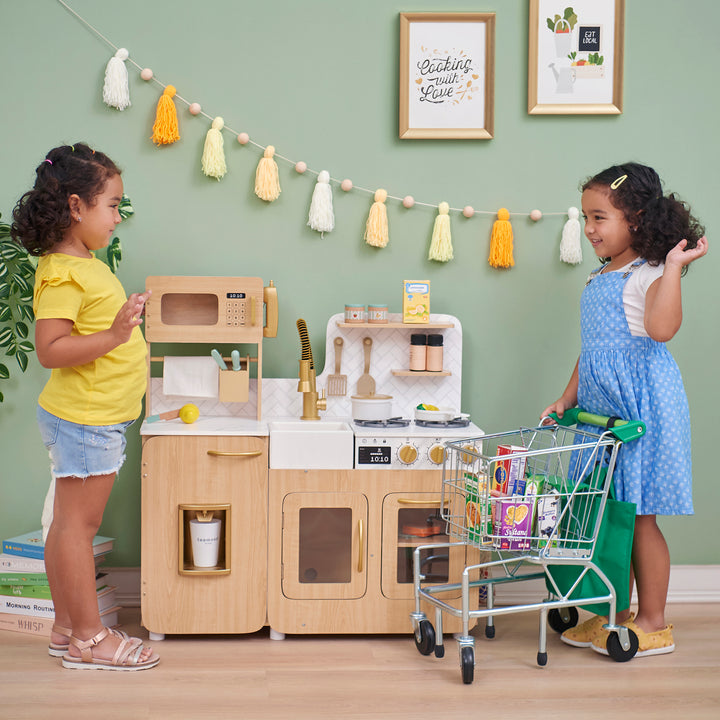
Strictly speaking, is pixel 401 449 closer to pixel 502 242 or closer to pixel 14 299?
pixel 502 242

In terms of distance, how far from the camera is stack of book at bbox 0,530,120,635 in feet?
8.82

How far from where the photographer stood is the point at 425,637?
2484 mm

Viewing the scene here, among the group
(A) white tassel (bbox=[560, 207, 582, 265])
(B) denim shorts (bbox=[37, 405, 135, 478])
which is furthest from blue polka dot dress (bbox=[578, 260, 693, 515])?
(B) denim shorts (bbox=[37, 405, 135, 478])

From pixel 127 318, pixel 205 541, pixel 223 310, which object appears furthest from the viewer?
pixel 223 310

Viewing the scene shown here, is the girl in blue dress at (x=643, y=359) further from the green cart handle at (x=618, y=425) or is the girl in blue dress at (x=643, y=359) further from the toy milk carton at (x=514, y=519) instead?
the toy milk carton at (x=514, y=519)

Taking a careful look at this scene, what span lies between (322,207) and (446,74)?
0.69 meters

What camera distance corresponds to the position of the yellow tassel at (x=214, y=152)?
2932 millimetres

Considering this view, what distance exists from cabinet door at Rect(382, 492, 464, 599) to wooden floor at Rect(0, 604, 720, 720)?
21 centimetres

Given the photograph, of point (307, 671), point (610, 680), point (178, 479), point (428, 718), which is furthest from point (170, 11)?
point (610, 680)

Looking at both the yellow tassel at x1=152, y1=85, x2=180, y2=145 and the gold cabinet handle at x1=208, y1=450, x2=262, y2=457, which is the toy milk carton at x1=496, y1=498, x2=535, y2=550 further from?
the yellow tassel at x1=152, y1=85, x2=180, y2=145

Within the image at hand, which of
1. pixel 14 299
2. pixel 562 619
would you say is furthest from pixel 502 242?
pixel 14 299

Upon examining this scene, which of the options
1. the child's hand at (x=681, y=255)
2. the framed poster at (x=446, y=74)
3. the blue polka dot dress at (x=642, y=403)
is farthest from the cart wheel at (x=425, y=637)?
the framed poster at (x=446, y=74)

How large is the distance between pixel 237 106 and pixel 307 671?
6.67 ft

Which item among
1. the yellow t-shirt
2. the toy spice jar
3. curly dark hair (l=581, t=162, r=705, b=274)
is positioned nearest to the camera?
the yellow t-shirt
